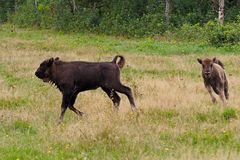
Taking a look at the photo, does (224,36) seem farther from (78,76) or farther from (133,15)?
(78,76)

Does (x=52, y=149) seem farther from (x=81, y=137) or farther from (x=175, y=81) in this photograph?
(x=175, y=81)

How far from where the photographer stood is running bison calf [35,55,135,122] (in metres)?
12.4

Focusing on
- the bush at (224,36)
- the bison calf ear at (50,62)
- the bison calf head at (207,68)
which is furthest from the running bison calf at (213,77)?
the bush at (224,36)

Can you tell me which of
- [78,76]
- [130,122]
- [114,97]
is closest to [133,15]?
[114,97]

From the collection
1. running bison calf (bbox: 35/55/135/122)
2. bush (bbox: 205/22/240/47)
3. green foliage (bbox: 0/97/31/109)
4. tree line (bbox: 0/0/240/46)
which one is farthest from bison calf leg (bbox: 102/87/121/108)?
tree line (bbox: 0/0/240/46)

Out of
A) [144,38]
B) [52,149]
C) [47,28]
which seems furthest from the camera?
[47,28]

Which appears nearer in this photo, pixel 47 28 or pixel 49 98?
pixel 49 98

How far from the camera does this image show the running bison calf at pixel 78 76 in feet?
→ 40.6

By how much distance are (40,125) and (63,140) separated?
168cm

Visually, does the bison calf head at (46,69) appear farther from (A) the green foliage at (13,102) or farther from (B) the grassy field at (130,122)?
(A) the green foliage at (13,102)

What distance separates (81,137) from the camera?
9945mm

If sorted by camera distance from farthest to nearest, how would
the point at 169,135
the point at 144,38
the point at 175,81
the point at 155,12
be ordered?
the point at 155,12
the point at 144,38
the point at 175,81
the point at 169,135

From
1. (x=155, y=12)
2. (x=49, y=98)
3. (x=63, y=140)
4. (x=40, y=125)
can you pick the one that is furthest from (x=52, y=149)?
(x=155, y=12)

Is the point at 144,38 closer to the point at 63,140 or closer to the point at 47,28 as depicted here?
the point at 47,28
